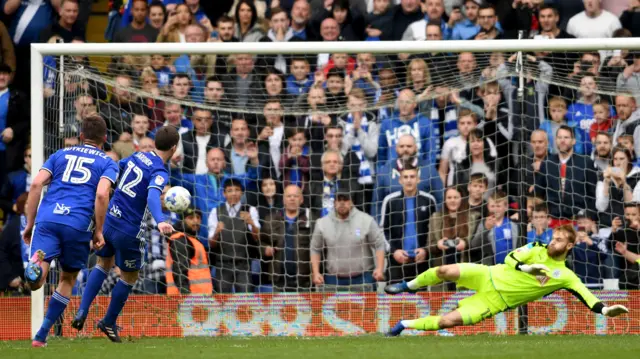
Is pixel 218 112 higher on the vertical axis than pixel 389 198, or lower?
higher

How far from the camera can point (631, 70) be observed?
11.7 m

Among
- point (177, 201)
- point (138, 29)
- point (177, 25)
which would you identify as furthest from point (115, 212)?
point (138, 29)

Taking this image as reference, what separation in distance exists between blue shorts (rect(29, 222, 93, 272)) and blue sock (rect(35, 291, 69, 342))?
0.80 ft

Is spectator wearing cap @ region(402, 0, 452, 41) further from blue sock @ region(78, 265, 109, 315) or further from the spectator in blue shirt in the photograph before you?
blue sock @ region(78, 265, 109, 315)

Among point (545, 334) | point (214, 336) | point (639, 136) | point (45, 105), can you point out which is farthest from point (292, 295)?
point (639, 136)

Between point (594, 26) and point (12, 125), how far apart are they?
22.7ft

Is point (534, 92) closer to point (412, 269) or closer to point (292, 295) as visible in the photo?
point (412, 269)

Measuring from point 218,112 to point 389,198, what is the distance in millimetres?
2341

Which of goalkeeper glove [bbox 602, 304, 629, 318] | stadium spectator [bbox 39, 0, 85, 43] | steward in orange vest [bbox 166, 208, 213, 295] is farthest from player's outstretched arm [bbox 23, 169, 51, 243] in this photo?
stadium spectator [bbox 39, 0, 85, 43]

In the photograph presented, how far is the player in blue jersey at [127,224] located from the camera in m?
9.20

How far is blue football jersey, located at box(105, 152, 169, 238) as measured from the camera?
9227mm

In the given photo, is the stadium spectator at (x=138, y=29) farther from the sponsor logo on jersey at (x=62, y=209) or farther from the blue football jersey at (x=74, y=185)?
the sponsor logo on jersey at (x=62, y=209)

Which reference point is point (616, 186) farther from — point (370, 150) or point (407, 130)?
point (370, 150)

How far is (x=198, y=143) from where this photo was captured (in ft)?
39.4
